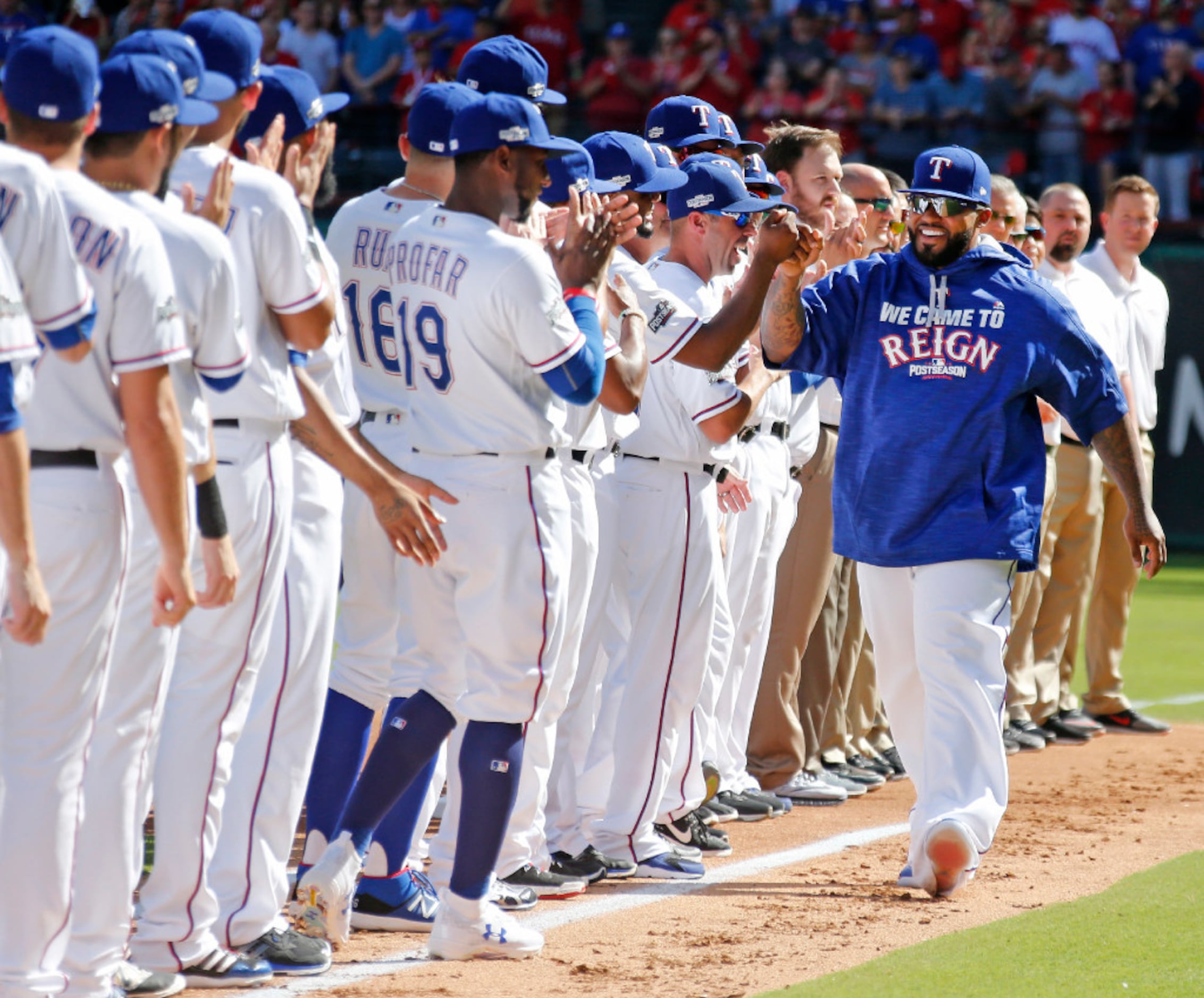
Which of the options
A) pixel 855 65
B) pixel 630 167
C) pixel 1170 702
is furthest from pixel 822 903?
pixel 855 65

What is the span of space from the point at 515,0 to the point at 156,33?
13987 mm

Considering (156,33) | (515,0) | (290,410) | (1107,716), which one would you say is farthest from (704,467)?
(515,0)

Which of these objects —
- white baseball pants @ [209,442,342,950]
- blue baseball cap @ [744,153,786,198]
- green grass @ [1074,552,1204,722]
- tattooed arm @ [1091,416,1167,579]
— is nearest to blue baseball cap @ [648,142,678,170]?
blue baseball cap @ [744,153,786,198]

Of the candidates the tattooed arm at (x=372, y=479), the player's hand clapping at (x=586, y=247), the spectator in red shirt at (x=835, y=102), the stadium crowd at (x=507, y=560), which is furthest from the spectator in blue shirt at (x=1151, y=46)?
the tattooed arm at (x=372, y=479)

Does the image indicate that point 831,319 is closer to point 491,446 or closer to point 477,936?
point 491,446

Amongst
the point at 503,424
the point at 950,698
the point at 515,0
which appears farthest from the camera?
the point at 515,0

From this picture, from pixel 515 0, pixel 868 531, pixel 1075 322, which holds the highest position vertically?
pixel 515 0

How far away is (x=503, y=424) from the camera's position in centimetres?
451

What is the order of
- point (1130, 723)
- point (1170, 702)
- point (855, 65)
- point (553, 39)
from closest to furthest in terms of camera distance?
point (1130, 723) < point (1170, 702) < point (855, 65) < point (553, 39)

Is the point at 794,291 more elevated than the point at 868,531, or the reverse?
the point at 794,291

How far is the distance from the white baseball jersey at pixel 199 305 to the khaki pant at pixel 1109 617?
231 inches

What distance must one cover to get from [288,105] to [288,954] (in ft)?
7.20

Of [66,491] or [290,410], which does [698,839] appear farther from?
[66,491]

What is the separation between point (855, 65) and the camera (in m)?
16.4
